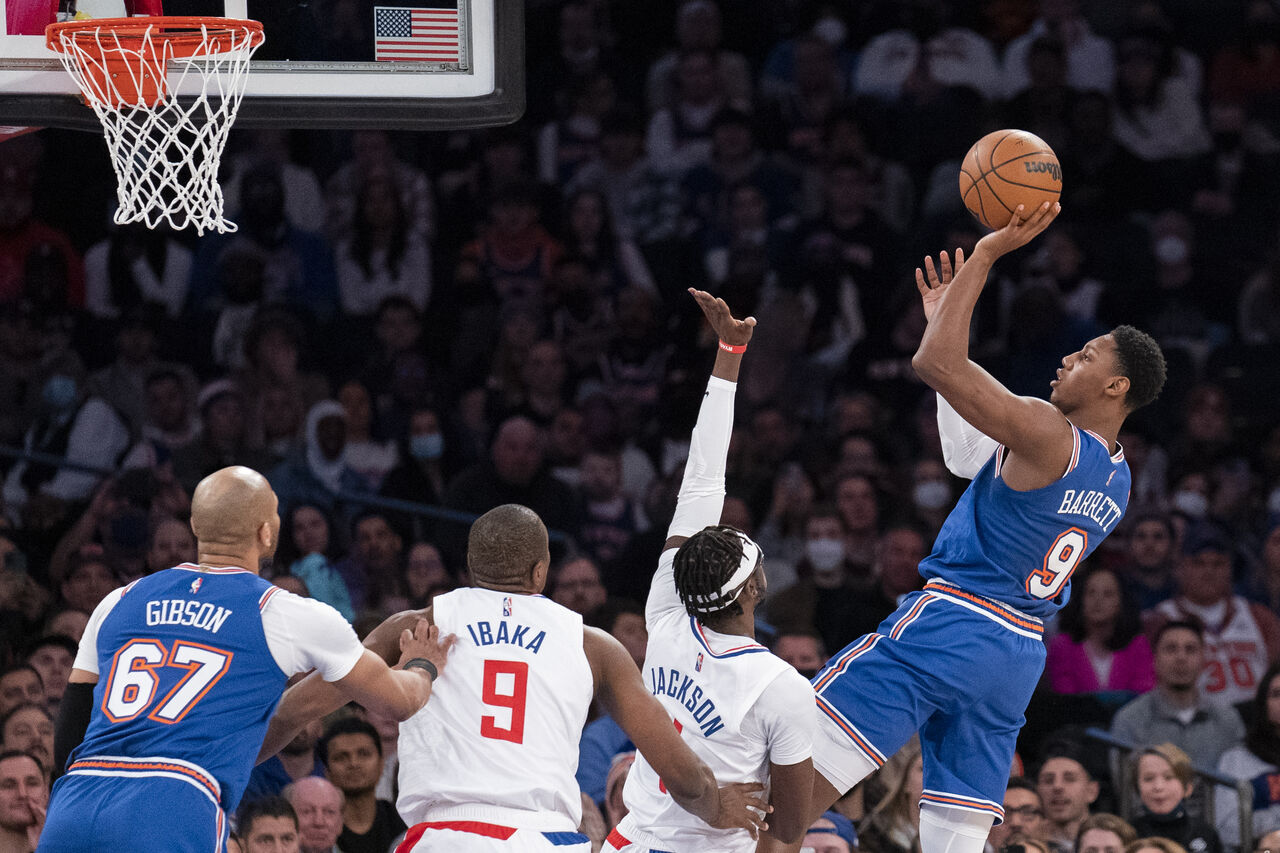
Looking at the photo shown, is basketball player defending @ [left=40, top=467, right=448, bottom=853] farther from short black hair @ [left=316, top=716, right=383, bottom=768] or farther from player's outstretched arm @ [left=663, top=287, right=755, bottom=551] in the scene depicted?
short black hair @ [left=316, top=716, right=383, bottom=768]

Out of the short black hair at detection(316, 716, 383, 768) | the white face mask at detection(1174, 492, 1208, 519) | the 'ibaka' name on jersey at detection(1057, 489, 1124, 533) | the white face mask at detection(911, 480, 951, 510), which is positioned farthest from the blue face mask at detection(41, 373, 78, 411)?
the 'ibaka' name on jersey at detection(1057, 489, 1124, 533)

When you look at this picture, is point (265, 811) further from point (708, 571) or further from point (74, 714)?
point (708, 571)

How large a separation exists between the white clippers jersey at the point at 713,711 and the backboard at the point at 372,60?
2.39m

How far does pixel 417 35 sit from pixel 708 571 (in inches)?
109

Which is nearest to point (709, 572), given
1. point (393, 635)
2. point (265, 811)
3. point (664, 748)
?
point (664, 748)

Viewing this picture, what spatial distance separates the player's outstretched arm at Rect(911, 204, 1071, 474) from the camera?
504cm

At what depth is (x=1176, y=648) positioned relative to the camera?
333 inches

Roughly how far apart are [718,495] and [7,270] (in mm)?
7124

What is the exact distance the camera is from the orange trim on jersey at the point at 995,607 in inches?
213

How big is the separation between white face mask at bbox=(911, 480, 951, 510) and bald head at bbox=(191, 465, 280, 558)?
6256 millimetres

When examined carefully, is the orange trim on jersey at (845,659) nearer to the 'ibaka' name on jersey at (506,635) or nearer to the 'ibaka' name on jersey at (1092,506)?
the 'ibaka' name on jersey at (1092,506)

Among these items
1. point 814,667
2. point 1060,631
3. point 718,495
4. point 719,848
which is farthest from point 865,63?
point 719,848

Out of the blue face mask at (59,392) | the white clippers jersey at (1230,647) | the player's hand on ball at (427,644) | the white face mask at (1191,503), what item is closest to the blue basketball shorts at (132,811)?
the player's hand on ball at (427,644)

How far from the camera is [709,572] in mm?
4688
